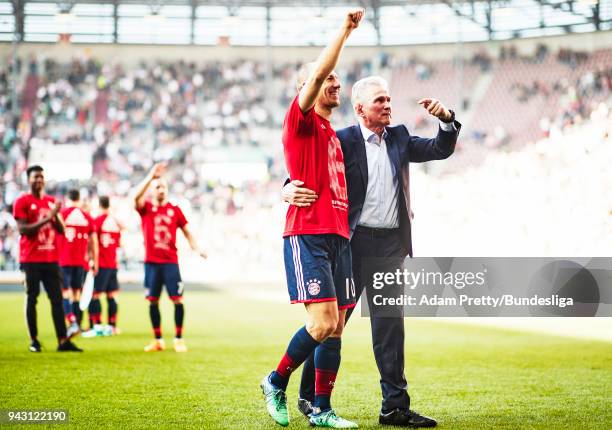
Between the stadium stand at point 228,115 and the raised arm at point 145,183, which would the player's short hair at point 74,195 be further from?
the stadium stand at point 228,115

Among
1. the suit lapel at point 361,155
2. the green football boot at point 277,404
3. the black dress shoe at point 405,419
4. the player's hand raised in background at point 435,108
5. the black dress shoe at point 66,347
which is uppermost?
the player's hand raised in background at point 435,108

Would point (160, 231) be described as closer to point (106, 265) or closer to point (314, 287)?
point (106, 265)

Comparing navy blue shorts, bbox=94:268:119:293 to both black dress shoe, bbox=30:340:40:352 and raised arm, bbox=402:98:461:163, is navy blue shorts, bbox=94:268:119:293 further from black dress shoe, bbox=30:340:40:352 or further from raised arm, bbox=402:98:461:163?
raised arm, bbox=402:98:461:163

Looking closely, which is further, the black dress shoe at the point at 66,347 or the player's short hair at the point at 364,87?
the black dress shoe at the point at 66,347

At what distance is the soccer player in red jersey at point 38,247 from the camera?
37.6 ft

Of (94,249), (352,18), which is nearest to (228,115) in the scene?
(94,249)

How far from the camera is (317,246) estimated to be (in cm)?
601

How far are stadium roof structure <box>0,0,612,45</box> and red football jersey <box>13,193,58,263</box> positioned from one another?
34921 mm

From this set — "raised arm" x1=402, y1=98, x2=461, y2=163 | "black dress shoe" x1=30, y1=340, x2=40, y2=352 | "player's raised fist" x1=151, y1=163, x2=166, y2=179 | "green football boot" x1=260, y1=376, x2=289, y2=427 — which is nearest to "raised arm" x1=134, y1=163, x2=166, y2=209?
"player's raised fist" x1=151, y1=163, x2=166, y2=179

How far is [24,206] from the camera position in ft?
37.7

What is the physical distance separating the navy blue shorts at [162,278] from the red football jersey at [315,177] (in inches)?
241

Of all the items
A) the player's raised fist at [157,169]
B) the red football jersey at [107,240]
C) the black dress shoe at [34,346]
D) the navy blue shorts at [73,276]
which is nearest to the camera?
the player's raised fist at [157,169]

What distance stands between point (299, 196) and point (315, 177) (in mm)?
179

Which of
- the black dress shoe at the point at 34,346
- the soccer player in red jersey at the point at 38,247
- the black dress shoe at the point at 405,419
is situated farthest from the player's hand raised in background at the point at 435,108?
the black dress shoe at the point at 34,346
